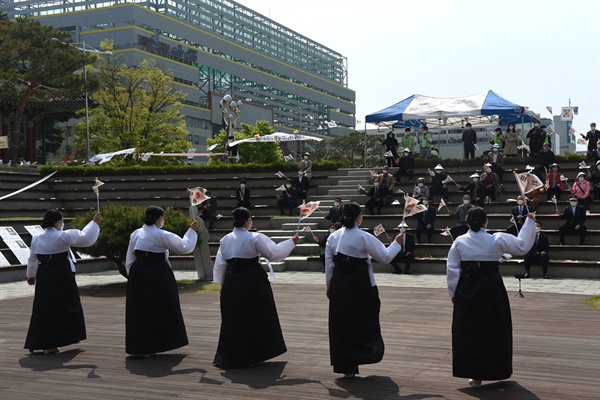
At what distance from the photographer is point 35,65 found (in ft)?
131

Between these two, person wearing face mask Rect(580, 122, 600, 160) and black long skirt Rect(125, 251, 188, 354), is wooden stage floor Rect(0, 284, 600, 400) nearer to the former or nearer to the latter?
black long skirt Rect(125, 251, 188, 354)

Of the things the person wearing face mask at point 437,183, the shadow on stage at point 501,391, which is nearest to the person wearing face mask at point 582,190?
the person wearing face mask at point 437,183

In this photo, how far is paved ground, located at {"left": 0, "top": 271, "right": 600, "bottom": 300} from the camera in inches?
664

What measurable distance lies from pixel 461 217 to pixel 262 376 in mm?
14218

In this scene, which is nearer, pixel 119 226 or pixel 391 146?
pixel 119 226

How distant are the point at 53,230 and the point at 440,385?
5.88 meters

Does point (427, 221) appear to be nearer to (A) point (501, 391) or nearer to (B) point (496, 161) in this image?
(B) point (496, 161)

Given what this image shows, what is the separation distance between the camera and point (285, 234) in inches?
962

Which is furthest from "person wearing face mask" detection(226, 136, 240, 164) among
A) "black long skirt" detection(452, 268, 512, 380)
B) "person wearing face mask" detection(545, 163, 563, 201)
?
"black long skirt" detection(452, 268, 512, 380)

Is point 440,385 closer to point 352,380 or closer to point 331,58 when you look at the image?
point 352,380

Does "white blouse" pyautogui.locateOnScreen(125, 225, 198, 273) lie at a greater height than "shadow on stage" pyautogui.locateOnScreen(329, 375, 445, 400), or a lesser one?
greater

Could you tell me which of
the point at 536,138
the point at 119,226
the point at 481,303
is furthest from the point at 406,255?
the point at 481,303

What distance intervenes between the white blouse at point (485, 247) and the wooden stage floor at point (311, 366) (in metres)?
1.31

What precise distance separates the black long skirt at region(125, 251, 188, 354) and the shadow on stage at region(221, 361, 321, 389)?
1.25m
